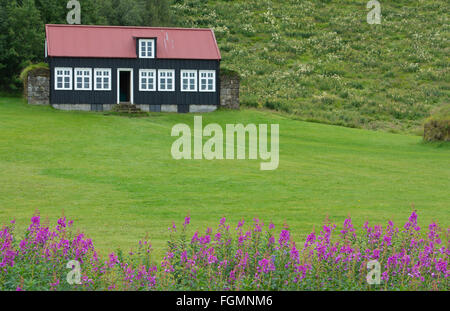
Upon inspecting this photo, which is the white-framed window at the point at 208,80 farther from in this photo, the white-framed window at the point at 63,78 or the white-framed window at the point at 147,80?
the white-framed window at the point at 63,78

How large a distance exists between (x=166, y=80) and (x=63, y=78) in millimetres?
6655

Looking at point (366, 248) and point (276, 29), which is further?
point (276, 29)

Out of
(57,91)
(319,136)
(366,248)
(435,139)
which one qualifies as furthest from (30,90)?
(366,248)

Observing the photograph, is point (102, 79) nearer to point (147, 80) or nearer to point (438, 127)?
point (147, 80)

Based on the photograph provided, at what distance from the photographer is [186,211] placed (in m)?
18.7

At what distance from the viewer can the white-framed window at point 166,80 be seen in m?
47.5

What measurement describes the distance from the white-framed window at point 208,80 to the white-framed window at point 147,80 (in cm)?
317

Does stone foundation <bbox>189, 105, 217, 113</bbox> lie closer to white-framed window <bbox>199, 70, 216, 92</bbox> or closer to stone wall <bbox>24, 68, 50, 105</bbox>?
white-framed window <bbox>199, 70, 216, 92</bbox>

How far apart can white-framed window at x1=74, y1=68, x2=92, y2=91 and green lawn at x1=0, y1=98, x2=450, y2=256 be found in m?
8.38

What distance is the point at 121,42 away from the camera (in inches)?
1886

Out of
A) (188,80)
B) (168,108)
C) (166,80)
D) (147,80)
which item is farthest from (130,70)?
(188,80)

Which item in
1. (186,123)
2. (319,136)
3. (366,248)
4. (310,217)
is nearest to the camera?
(366,248)
